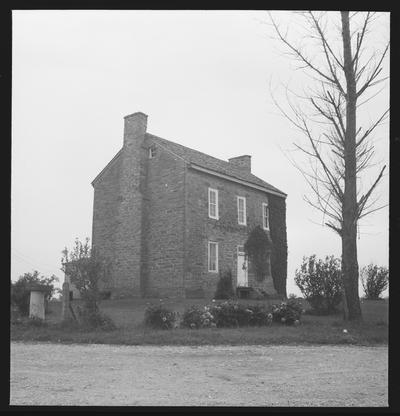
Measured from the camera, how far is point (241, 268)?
2659cm

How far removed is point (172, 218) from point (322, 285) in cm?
908

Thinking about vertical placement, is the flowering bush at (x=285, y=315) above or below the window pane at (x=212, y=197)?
below

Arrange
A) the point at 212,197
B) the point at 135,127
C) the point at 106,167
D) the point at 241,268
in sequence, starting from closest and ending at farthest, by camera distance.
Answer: the point at 212,197, the point at 241,268, the point at 135,127, the point at 106,167

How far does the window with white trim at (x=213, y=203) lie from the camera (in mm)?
26016

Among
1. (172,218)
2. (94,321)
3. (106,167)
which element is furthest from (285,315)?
(106,167)

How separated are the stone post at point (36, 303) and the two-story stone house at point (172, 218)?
9768 millimetres

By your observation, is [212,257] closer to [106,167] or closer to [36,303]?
[106,167]

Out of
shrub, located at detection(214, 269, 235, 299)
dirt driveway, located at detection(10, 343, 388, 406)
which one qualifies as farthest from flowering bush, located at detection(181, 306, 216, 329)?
shrub, located at detection(214, 269, 235, 299)

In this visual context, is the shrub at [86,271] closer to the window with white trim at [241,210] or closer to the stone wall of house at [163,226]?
the stone wall of house at [163,226]

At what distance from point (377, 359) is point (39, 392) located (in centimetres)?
584

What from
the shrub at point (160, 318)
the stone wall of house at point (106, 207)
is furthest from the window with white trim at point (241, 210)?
the shrub at point (160, 318)

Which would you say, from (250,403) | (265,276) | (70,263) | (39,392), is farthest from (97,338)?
(265,276)
